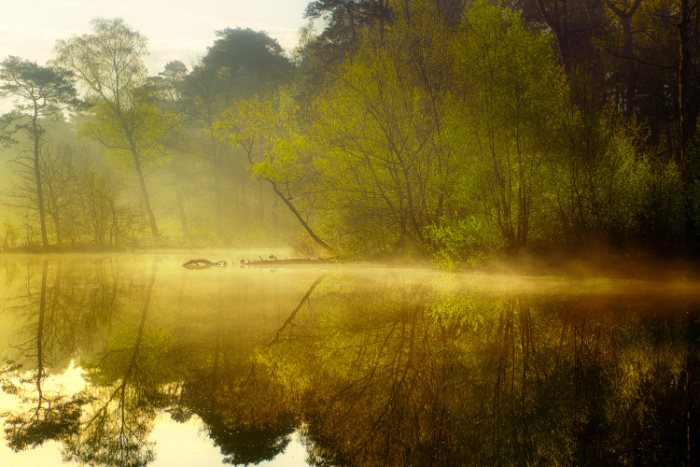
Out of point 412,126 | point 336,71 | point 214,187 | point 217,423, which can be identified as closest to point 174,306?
point 217,423

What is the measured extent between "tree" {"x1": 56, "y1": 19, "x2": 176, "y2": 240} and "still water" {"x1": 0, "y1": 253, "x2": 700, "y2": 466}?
2715 cm

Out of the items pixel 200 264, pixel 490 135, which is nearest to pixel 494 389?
pixel 490 135

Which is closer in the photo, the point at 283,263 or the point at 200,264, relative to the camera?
the point at 283,263

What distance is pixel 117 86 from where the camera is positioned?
36.4 meters

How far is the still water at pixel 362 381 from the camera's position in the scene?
4586 mm

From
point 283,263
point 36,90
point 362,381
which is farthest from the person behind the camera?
point 36,90

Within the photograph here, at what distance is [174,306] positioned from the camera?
41.5 feet

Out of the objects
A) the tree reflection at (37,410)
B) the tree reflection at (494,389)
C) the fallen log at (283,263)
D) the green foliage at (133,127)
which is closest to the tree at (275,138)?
the fallen log at (283,263)

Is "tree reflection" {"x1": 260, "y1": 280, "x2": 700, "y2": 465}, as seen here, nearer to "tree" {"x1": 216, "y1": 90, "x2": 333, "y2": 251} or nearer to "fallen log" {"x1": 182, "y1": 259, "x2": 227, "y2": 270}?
"tree" {"x1": 216, "y1": 90, "x2": 333, "y2": 251}

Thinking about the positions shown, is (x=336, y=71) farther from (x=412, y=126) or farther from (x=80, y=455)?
(x=80, y=455)

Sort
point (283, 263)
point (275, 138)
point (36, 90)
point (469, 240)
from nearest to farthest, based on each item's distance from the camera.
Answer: point (469, 240) → point (275, 138) → point (283, 263) → point (36, 90)

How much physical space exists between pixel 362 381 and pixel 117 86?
119ft

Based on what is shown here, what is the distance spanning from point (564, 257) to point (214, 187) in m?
32.6

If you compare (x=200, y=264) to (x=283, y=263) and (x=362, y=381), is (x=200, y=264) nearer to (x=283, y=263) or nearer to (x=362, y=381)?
(x=283, y=263)
